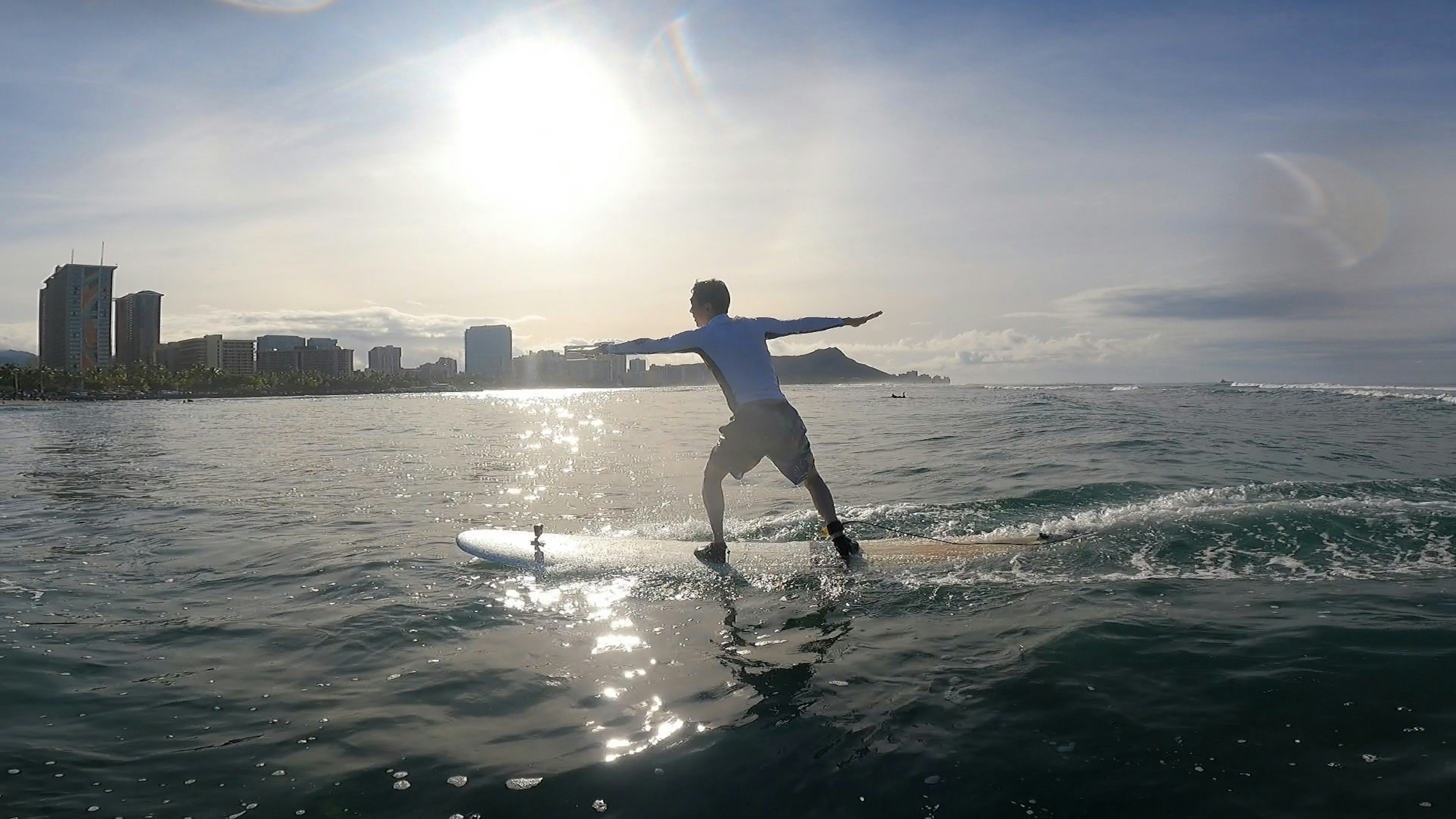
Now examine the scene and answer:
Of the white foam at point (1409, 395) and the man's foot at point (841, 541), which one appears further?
the white foam at point (1409, 395)

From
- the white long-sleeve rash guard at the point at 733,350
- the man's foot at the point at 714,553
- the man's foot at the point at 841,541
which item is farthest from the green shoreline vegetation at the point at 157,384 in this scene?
the man's foot at the point at 841,541

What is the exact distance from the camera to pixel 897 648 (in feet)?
15.2

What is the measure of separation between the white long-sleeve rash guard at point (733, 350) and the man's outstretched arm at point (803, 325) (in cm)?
10

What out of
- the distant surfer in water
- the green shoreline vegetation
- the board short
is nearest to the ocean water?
the distant surfer in water

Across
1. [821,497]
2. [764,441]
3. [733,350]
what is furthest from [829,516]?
[733,350]

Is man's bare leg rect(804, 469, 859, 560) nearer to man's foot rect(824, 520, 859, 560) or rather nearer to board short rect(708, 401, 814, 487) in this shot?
man's foot rect(824, 520, 859, 560)

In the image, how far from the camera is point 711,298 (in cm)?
742

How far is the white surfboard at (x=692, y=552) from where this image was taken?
683 centimetres

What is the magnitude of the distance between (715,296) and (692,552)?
8.10ft

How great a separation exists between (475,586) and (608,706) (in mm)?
2927

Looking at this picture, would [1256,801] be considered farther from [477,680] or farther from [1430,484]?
[1430,484]

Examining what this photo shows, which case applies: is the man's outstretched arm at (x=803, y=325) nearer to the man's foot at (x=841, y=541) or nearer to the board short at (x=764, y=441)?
the board short at (x=764, y=441)

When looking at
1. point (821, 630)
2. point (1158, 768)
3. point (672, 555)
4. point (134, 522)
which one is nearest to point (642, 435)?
point (134, 522)

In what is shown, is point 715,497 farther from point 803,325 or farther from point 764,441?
point 803,325
